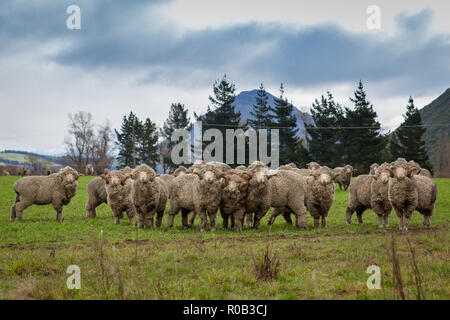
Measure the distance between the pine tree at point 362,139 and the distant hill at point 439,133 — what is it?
17199mm

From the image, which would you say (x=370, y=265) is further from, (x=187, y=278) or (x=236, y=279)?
(x=187, y=278)

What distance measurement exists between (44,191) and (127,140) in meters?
59.3

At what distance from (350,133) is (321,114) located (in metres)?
8.88

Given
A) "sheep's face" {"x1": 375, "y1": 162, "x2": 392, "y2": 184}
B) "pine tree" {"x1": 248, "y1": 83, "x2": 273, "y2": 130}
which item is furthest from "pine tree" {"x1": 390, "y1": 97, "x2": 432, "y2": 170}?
"sheep's face" {"x1": 375, "y1": 162, "x2": 392, "y2": 184}

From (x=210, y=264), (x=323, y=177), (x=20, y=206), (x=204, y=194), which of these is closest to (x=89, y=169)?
(x=20, y=206)

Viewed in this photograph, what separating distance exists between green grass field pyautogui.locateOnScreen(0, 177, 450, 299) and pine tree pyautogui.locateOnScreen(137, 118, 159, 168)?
55.2 metres

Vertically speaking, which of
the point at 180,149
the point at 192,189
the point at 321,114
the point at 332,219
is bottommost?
the point at 332,219

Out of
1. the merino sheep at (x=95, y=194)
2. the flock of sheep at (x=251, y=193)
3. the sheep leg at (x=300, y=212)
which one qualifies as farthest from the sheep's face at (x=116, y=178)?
the sheep leg at (x=300, y=212)

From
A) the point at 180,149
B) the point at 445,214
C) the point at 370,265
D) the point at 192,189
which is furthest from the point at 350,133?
the point at 370,265

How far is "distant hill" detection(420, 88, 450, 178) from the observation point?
81.9 metres

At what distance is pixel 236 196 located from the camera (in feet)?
45.0

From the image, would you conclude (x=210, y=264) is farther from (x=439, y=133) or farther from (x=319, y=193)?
(x=439, y=133)

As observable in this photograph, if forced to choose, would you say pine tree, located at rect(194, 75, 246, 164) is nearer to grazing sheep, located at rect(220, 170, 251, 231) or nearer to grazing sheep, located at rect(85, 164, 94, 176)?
grazing sheep, located at rect(85, 164, 94, 176)
